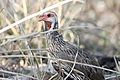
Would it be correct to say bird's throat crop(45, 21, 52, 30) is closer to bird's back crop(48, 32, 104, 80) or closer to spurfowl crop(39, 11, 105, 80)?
spurfowl crop(39, 11, 105, 80)

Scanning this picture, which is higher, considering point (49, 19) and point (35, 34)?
point (49, 19)

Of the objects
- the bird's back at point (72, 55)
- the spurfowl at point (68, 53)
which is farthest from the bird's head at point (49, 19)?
the bird's back at point (72, 55)

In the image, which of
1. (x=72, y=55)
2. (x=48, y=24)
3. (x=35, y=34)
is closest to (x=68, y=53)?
(x=72, y=55)

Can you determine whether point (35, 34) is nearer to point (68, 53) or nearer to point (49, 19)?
point (49, 19)

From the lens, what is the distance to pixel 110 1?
32.3 feet

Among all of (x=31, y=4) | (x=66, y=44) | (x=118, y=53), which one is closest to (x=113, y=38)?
(x=118, y=53)

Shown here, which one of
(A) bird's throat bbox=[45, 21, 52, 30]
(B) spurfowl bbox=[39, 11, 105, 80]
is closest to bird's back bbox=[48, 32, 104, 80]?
(B) spurfowl bbox=[39, 11, 105, 80]

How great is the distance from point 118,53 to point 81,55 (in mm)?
1677

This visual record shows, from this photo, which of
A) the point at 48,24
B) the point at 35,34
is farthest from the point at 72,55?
the point at 35,34

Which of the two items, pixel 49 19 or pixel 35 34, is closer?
pixel 35 34

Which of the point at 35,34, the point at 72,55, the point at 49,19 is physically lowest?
the point at 72,55

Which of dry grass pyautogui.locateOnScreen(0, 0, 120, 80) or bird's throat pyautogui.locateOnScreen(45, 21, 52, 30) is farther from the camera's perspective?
bird's throat pyautogui.locateOnScreen(45, 21, 52, 30)

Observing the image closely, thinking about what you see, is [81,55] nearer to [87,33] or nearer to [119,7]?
[87,33]

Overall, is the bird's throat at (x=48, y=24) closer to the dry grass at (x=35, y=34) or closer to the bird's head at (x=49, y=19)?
the bird's head at (x=49, y=19)
